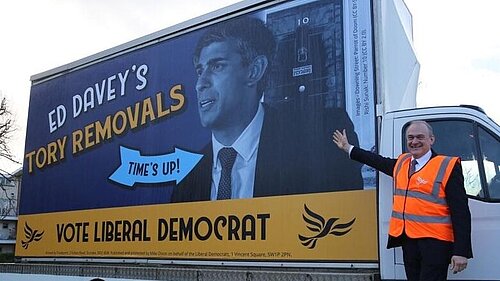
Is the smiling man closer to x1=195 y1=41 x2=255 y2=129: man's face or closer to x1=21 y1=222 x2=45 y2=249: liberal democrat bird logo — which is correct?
x1=195 y1=41 x2=255 y2=129: man's face

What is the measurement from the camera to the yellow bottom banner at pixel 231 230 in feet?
16.1

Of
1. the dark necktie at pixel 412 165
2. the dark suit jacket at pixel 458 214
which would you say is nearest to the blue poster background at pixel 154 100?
the dark necktie at pixel 412 165

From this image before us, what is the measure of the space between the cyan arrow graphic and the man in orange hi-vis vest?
2399 mm

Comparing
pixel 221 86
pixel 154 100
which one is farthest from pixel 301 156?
pixel 154 100

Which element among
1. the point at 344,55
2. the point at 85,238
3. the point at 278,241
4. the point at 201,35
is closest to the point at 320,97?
the point at 344,55

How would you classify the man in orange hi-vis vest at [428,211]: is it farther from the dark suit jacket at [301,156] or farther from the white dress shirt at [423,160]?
the dark suit jacket at [301,156]

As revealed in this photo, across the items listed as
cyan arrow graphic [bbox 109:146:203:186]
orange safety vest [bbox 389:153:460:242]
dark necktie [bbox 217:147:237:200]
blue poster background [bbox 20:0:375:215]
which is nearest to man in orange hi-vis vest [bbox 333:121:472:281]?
orange safety vest [bbox 389:153:460:242]

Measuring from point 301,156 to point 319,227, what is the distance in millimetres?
687

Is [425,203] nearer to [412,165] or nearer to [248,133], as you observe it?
[412,165]

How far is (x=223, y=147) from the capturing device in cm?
593

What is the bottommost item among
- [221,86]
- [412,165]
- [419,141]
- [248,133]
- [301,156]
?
[412,165]

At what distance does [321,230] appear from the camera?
5.05 metres

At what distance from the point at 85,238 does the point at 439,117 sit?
173 inches

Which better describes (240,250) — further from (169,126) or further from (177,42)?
(177,42)
